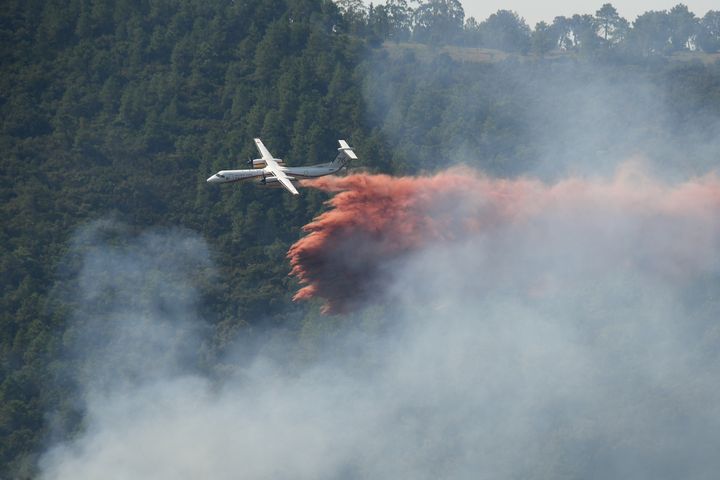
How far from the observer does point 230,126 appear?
119562 mm

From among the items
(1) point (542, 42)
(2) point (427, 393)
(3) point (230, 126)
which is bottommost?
(2) point (427, 393)

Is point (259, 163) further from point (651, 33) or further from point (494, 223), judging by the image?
point (651, 33)

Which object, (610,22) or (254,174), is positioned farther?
(610,22)

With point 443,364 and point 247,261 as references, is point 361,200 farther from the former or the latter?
point 247,261

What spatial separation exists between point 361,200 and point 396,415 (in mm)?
33349

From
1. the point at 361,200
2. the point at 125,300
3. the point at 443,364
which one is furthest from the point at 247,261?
the point at 361,200

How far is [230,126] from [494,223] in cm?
5969

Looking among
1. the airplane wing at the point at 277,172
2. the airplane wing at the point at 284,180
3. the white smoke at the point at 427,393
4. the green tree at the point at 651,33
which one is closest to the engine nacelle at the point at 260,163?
the airplane wing at the point at 277,172

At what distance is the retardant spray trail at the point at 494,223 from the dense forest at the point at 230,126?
1357 inches

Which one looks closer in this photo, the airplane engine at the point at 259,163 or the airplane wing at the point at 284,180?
the airplane wing at the point at 284,180

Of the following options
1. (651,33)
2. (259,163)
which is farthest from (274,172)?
(651,33)

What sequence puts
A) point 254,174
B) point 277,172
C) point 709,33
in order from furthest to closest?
point 709,33 → point 254,174 → point 277,172

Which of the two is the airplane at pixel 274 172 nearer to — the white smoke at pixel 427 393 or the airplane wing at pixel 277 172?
the airplane wing at pixel 277 172

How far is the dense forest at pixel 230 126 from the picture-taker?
99250 mm
